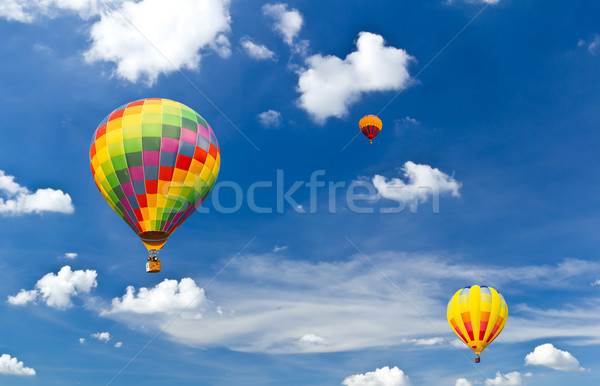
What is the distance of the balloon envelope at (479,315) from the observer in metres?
38.8

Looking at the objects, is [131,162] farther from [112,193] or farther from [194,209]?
[194,209]

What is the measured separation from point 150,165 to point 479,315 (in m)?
24.2

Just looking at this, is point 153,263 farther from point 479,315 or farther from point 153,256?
point 479,315

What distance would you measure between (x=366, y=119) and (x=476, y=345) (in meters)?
20.1

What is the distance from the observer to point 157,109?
3003cm

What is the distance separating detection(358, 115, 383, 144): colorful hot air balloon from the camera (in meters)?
48.1

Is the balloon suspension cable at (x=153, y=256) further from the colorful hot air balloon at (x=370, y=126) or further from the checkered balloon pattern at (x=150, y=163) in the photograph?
the colorful hot air balloon at (x=370, y=126)

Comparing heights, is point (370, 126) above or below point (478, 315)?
above

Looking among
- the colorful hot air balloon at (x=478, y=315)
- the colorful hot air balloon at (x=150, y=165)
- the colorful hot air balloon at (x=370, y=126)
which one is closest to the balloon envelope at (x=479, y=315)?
the colorful hot air balloon at (x=478, y=315)

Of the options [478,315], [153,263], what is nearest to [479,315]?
[478,315]

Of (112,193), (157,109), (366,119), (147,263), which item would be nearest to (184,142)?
(157,109)

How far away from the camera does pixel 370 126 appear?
4803cm

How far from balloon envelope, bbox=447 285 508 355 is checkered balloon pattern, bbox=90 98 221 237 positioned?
2046cm

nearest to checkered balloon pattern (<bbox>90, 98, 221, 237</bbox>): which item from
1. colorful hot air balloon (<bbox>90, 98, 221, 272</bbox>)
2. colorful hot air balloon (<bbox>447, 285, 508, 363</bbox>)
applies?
colorful hot air balloon (<bbox>90, 98, 221, 272</bbox>)
